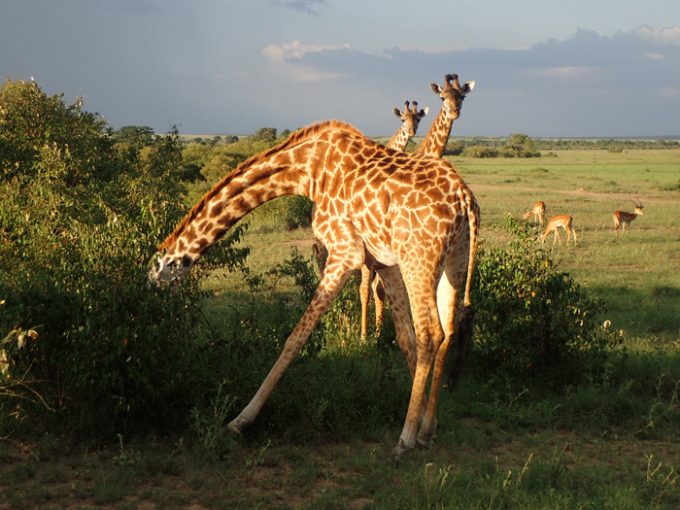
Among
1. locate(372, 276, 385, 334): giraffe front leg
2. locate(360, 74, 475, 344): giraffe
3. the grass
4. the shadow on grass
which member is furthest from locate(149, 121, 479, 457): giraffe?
the shadow on grass

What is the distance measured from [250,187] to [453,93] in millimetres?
4868

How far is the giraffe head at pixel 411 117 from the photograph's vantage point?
1228 cm

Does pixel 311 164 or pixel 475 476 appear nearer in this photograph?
pixel 475 476

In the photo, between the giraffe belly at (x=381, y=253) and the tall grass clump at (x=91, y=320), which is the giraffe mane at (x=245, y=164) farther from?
the giraffe belly at (x=381, y=253)

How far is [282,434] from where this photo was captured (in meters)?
6.03

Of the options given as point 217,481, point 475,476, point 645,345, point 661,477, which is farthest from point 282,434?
point 645,345

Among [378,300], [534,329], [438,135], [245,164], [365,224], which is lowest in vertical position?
[534,329]

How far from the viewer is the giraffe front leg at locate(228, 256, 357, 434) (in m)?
5.81

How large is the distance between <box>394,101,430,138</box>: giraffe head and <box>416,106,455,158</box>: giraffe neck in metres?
1.75

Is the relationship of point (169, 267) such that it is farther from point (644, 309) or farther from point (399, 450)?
point (644, 309)

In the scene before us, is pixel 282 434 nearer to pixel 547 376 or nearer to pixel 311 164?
pixel 311 164

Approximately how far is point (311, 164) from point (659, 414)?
3713mm

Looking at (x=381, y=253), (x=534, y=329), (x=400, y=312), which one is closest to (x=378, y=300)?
(x=534, y=329)

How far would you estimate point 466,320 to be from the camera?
254 inches
